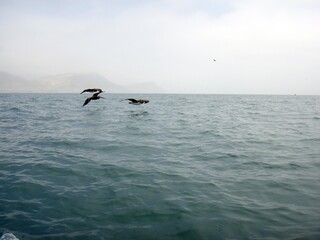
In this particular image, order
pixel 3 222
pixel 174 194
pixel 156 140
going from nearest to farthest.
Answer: pixel 3 222, pixel 174 194, pixel 156 140

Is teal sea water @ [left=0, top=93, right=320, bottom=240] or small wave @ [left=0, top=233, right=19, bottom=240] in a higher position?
teal sea water @ [left=0, top=93, right=320, bottom=240]

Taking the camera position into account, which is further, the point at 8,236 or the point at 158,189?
the point at 158,189

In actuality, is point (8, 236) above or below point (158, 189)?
below

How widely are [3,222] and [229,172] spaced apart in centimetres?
733

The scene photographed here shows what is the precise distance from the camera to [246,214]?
23.7ft

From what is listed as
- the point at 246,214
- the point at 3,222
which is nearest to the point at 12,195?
the point at 3,222

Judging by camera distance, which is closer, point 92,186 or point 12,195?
point 12,195

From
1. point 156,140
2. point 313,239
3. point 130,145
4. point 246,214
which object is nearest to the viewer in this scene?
point 313,239

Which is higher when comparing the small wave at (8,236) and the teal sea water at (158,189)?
the teal sea water at (158,189)

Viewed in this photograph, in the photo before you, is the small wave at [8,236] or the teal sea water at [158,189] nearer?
the small wave at [8,236]

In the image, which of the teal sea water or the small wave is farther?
the teal sea water

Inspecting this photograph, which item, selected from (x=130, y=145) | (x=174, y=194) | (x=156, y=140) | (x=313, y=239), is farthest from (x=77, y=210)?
(x=156, y=140)

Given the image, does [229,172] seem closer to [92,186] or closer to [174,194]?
[174,194]

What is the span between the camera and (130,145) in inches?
595
